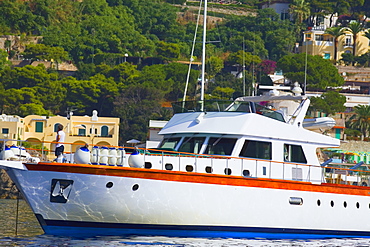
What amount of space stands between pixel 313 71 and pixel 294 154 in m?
62.1

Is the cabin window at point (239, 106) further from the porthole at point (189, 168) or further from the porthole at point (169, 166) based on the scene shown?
the porthole at point (169, 166)

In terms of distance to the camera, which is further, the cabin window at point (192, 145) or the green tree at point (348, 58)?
the green tree at point (348, 58)

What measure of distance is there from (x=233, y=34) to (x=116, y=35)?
62.0 ft

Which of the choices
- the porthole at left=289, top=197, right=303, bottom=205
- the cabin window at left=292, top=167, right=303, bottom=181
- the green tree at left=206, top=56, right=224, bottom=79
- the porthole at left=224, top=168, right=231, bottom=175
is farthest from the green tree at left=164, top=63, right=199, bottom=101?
the porthole at left=224, top=168, right=231, bottom=175

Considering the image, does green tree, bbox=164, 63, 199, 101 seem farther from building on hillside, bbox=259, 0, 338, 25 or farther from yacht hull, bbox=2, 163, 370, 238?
yacht hull, bbox=2, 163, 370, 238

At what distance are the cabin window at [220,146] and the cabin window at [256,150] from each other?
0.36 metres

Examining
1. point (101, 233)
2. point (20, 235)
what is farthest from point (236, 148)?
point (20, 235)

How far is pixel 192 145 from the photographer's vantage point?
21.9m

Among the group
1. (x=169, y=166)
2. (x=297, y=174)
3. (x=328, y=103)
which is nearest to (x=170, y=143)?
(x=169, y=166)

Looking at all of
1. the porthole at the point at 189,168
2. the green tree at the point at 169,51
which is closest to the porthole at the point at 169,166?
the porthole at the point at 189,168

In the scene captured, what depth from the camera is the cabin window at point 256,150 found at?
2153 centimetres

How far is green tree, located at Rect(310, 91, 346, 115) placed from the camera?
240 feet

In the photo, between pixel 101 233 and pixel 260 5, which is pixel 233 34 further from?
pixel 101 233

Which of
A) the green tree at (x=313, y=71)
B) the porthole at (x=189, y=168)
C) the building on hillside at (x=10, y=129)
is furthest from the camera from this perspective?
the green tree at (x=313, y=71)
